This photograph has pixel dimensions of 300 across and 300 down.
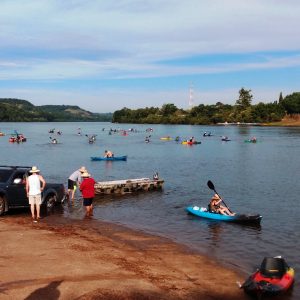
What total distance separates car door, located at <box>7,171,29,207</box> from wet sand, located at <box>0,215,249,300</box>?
56.1 inches

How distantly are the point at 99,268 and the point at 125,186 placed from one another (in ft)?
63.0

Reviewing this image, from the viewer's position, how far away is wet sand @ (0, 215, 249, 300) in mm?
11391

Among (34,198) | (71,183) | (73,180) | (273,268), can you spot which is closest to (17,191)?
(34,198)

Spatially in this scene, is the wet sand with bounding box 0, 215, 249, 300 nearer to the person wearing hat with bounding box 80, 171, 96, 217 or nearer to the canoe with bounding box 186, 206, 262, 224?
the person wearing hat with bounding box 80, 171, 96, 217

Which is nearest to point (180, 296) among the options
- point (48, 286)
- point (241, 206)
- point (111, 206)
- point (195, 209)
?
point (48, 286)

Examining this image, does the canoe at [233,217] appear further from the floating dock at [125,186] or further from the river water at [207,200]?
the floating dock at [125,186]

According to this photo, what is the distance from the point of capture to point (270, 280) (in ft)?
41.9

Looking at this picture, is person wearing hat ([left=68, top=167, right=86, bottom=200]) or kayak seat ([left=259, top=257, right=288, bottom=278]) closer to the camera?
kayak seat ([left=259, top=257, right=288, bottom=278])

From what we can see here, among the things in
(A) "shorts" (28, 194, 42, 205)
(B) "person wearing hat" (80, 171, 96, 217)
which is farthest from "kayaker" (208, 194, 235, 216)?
(A) "shorts" (28, 194, 42, 205)

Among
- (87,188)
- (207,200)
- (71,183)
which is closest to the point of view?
(87,188)

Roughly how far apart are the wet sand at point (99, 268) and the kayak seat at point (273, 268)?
93 cm

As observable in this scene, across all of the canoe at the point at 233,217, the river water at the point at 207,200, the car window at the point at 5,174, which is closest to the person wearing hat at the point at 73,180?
the river water at the point at 207,200

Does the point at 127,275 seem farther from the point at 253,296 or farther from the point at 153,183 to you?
the point at 153,183

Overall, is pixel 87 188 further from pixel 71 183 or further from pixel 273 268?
pixel 273 268
